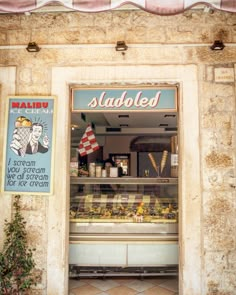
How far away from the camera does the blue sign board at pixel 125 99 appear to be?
13.6 feet

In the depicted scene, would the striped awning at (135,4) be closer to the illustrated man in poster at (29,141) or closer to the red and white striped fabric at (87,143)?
the illustrated man in poster at (29,141)

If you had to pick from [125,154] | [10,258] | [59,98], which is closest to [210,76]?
[59,98]

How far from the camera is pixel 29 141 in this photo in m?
4.03

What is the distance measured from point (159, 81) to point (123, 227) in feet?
7.48

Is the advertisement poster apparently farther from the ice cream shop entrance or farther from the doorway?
the ice cream shop entrance

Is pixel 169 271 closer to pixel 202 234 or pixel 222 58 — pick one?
pixel 202 234

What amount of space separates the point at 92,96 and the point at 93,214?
74.6 inches

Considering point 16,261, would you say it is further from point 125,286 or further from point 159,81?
point 159,81

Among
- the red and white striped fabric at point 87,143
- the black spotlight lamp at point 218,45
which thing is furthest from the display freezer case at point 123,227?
the black spotlight lamp at point 218,45

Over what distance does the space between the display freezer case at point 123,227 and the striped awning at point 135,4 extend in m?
2.52

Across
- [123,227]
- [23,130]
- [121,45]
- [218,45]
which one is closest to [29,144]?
[23,130]

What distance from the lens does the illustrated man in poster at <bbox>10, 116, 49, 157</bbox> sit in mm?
4012

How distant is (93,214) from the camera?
15.6 ft

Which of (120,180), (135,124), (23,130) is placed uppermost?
(135,124)
